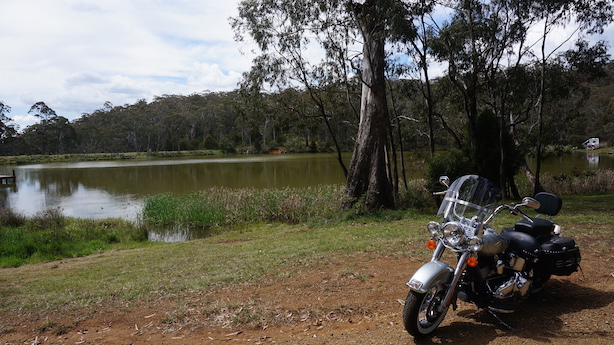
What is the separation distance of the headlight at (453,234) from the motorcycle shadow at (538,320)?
78 centimetres

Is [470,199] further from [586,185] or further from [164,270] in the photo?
[586,185]

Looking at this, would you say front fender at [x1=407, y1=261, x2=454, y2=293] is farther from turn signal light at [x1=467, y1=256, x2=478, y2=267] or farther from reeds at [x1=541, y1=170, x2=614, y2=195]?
reeds at [x1=541, y1=170, x2=614, y2=195]

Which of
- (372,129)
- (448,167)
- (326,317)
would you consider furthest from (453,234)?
(448,167)

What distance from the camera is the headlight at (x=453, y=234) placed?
316cm

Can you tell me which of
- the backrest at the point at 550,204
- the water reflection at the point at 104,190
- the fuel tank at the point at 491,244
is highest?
the backrest at the point at 550,204

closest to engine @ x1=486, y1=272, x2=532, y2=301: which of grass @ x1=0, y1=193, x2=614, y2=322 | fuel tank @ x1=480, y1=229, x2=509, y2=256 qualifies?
fuel tank @ x1=480, y1=229, x2=509, y2=256

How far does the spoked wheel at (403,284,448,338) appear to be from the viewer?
3.11 meters

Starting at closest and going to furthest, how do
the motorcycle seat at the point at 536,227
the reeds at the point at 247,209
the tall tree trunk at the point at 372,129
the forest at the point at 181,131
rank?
1. the motorcycle seat at the point at 536,227
2. the tall tree trunk at the point at 372,129
3. the reeds at the point at 247,209
4. the forest at the point at 181,131

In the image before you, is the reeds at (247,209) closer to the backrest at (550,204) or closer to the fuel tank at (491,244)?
the backrest at (550,204)

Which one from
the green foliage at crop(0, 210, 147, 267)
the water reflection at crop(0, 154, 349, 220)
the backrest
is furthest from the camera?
the water reflection at crop(0, 154, 349, 220)

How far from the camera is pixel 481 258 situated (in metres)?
3.48

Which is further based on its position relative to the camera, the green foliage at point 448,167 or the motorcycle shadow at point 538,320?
the green foliage at point 448,167

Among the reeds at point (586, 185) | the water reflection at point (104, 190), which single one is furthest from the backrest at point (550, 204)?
the water reflection at point (104, 190)

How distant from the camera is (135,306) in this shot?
4.87 meters
